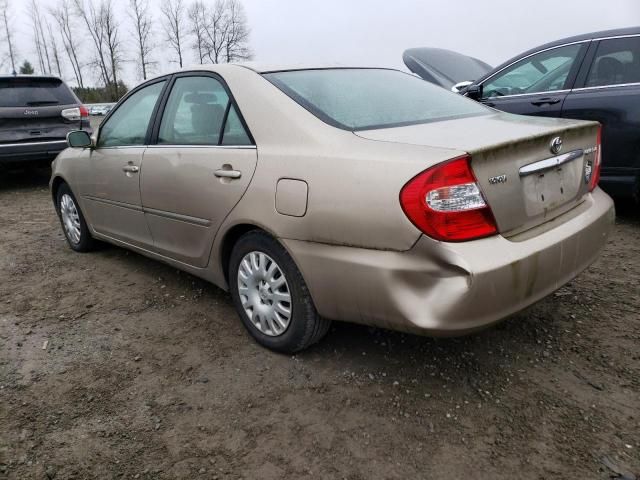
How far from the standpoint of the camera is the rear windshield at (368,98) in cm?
244

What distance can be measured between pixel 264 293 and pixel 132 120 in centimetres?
177

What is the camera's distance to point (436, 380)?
242 cm

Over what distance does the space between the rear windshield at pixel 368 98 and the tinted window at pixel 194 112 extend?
343 mm

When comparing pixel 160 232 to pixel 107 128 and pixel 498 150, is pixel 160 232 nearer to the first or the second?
pixel 107 128

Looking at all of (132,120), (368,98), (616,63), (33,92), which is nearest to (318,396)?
(368,98)

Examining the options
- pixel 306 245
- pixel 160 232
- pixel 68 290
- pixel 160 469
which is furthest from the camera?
pixel 68 290

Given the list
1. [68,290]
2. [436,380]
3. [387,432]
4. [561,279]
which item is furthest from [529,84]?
[68,290]

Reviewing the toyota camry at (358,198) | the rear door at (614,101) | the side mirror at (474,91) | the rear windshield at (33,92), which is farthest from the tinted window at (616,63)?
the rear windshield at (33,92)

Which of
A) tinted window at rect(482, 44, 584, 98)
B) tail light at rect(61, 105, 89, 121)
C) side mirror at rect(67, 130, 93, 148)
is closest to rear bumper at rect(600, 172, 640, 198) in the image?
tinted window at rect(482, 44, 584, 98)

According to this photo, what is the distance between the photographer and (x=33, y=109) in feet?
23.4

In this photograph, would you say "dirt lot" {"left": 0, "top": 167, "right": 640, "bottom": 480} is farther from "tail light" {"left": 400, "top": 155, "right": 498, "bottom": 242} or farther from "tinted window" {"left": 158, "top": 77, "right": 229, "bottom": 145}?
"tinted window" {"left": 158, "top": 77, "right": 229, "bottom": 145}

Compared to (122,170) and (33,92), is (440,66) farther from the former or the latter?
(33,92)

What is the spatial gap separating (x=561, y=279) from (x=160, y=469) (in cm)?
181

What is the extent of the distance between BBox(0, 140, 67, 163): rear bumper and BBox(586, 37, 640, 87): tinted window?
6.60 metres
